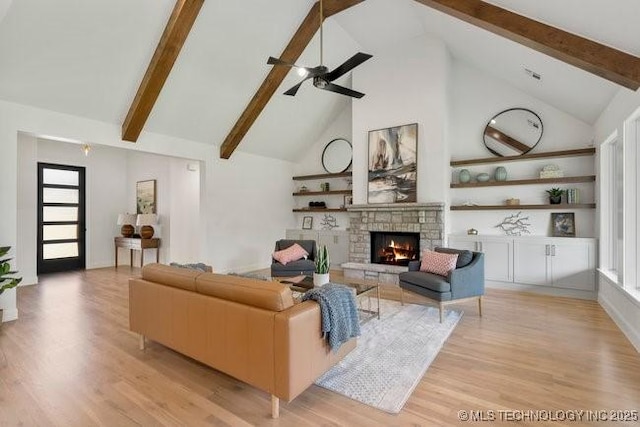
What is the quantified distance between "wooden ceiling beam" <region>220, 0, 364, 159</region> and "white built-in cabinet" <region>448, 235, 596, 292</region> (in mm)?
4337

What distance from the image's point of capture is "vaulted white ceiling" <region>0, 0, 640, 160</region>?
3315mm

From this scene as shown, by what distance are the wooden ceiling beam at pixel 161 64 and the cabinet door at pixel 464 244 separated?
5.27 metres

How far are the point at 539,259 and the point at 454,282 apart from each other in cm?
219

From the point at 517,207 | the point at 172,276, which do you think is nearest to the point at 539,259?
the point at 517,207

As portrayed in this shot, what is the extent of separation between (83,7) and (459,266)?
543 cm

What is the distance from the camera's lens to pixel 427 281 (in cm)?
386

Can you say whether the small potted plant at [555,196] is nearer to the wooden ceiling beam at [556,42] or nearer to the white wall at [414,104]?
the white wall at [414,104]

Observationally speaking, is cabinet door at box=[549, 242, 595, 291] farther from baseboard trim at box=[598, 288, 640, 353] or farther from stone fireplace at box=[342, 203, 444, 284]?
stone fireplace at box=[342, 203, 444, 284]

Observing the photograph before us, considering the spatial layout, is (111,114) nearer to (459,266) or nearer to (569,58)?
(459,266)

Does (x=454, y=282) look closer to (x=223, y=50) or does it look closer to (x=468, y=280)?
(x=468, y=280)

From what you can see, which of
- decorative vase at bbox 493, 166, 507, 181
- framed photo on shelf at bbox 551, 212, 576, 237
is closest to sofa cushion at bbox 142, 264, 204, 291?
decorative vase at bbox 493, 166, 507, 181

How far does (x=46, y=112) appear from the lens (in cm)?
423

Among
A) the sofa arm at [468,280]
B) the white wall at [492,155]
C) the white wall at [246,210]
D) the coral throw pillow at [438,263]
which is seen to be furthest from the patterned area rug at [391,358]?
the white wall at [246,210]

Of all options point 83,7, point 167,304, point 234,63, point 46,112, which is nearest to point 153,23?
point 83,7
